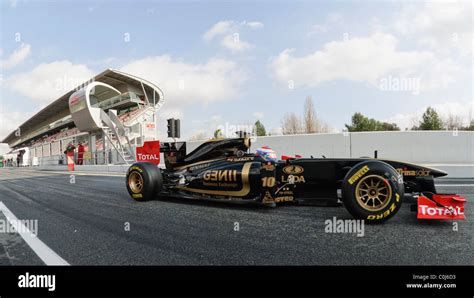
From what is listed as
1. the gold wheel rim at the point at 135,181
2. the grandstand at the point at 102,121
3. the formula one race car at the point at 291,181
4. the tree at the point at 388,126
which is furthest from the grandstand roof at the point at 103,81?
the tree at the point at 388,126

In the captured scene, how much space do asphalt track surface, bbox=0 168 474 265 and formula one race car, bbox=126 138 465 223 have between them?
206 mm

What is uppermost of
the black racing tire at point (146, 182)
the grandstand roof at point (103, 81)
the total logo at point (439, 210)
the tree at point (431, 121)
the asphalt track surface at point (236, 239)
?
the grandstand roof at point (103, 81)

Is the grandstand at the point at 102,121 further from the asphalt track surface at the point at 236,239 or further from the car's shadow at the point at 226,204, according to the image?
the asphalt track surface at the point at 236,239

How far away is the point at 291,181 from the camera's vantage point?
11.3 ft

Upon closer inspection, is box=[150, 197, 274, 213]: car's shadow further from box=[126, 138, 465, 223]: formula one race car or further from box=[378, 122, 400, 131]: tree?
box=[378, 122, 400, 131]: tree

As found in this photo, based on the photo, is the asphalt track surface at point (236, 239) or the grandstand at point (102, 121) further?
the grandstand at point (102, 121)

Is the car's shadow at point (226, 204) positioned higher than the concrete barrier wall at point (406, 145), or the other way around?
the concrete barrier wall at point (406, 145)

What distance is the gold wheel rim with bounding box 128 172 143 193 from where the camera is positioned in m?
4.42

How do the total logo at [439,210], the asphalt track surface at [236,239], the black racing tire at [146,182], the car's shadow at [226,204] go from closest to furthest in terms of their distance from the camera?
the asphalt track surface at [236,239], the total logo at [439,210], the car's shadow at [226,204], the black racing tire at [146,182]

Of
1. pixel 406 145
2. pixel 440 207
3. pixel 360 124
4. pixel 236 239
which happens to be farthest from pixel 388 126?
pixel 236 239

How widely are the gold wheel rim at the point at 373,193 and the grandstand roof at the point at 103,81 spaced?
129 feet

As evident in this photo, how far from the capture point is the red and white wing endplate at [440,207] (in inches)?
104

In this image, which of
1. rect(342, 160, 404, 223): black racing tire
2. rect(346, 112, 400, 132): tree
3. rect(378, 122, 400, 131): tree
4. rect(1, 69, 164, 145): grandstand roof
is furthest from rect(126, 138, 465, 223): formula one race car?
rect(378, 122, 400, 131): tree
